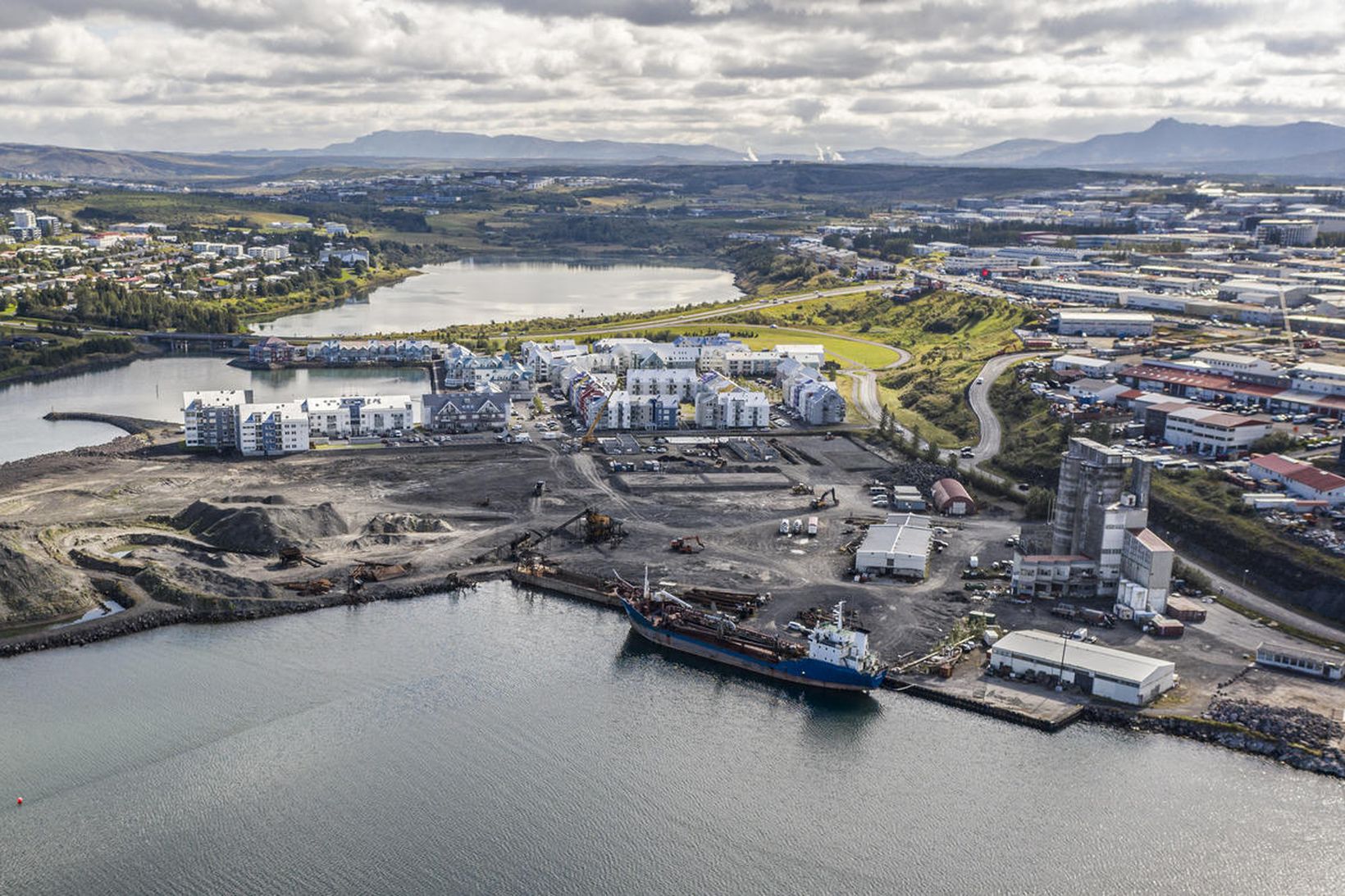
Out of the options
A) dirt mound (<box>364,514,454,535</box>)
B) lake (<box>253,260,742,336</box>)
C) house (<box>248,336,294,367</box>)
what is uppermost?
lake (<box>253,260,742,336</box>)

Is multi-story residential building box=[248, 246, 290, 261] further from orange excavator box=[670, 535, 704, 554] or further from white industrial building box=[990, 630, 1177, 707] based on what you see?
white industrial building box=[990, 630, 1177, 707]

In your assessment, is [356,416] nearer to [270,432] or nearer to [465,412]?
[270,432]

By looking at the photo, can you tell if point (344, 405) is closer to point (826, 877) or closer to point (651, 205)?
point (826, 877)

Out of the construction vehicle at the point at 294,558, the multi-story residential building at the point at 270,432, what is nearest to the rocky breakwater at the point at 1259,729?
the construction vehicle at the point at 294,558

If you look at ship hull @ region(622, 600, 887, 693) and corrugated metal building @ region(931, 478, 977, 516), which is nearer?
ship hull @ region(622, 600, 887, 693)

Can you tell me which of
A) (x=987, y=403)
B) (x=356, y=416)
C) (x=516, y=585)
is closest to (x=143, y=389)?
(x=356, y=416)

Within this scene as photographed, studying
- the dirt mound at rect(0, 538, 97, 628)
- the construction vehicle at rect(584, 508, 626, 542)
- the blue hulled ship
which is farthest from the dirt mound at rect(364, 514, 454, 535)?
the blue hulled ship
